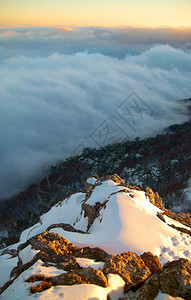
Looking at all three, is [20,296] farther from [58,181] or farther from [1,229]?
[58,181]

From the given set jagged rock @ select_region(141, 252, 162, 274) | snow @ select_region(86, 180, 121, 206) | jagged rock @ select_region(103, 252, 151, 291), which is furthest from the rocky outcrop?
snow @ select_region(86, 180, 121, 206)

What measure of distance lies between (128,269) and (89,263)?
1.27 meters

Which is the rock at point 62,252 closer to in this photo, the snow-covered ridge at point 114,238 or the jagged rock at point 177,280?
the snow-covered ridge at point 114,238

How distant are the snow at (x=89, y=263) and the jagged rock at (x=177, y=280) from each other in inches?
75.7

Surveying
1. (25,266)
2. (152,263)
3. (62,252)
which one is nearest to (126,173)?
(152,263)

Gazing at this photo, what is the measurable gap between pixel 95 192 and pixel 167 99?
194 metres

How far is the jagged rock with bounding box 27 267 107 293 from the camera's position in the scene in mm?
5387

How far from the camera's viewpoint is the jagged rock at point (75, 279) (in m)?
5.39

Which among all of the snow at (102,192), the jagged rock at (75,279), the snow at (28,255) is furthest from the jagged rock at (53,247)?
the snow at (102,192)

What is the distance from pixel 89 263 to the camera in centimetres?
670

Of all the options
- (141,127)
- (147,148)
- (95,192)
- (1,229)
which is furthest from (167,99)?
(95,192)

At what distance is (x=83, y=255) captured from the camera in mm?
7316

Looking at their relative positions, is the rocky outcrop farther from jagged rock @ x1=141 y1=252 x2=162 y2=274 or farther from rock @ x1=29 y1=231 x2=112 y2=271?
rock @ x1=29 y1=231 x2=112 y2=271

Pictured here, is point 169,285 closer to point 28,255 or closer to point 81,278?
point 81,278
